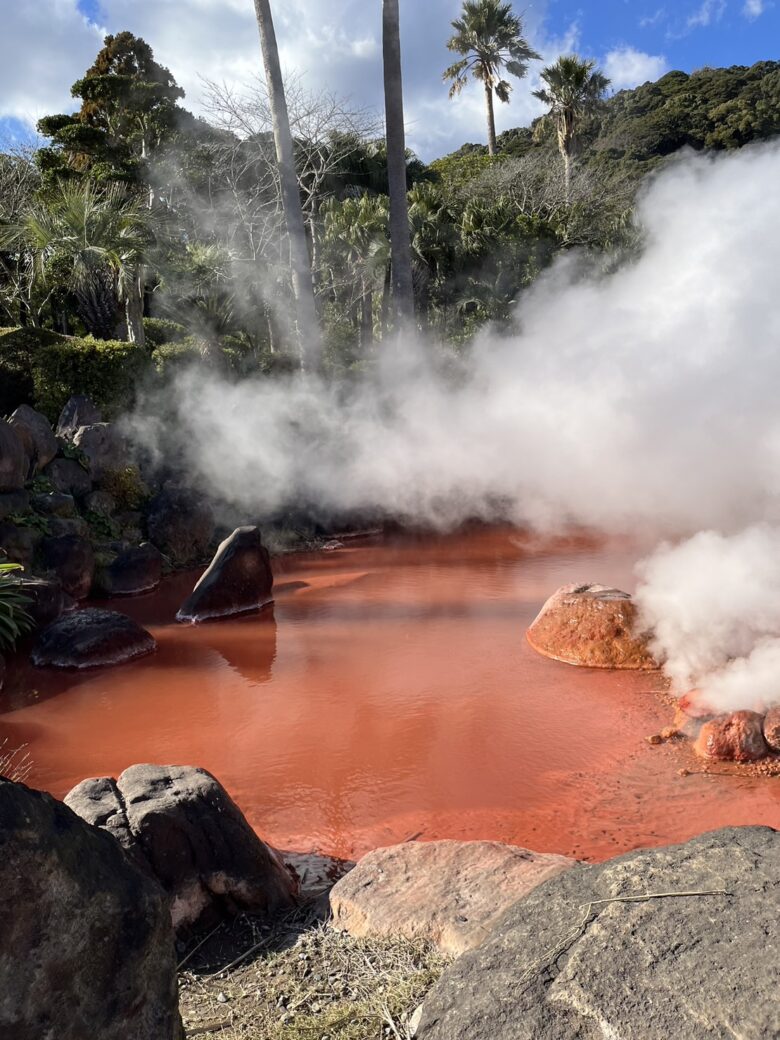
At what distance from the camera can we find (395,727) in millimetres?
5660

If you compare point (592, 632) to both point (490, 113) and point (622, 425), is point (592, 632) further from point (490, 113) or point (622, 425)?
point (490, 113)

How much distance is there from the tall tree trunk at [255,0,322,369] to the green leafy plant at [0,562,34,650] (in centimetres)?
715

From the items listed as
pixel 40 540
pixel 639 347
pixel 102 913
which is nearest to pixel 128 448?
pixel 40 540

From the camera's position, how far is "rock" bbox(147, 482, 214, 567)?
1123 centimetres

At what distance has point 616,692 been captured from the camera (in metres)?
6.04

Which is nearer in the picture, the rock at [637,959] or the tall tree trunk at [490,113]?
the rock at [637,959]

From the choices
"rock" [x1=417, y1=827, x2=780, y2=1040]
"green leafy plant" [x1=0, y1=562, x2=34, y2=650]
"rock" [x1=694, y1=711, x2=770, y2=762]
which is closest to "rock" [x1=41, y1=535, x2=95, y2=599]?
"green leafy plant" [x1=0, y1=562, x2=34, y2=650]

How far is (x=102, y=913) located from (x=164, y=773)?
2.04 meters

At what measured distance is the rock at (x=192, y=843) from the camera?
11.3 ft

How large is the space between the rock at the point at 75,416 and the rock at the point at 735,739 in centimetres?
922

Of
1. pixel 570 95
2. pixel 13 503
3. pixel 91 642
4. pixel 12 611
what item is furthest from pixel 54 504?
pixel 570 95

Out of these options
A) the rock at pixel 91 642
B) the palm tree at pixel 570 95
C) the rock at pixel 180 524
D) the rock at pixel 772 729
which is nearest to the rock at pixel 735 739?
the rock at pixel 772 729

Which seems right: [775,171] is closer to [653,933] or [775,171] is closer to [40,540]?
[653,933]

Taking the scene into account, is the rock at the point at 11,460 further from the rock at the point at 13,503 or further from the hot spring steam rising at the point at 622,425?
the hot spring steam rising at the point at 622,425
